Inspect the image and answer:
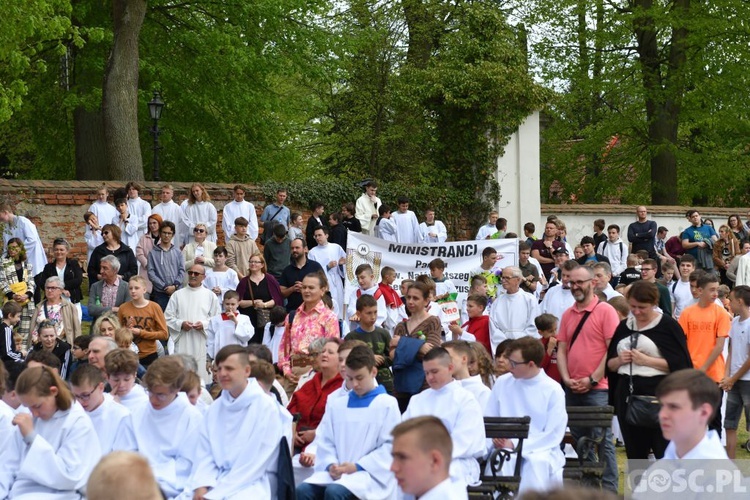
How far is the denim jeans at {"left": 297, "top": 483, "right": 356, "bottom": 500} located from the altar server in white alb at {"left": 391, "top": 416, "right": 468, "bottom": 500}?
3345 mm

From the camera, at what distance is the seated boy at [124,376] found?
946cm

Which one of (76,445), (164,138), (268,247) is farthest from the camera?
(164,138)

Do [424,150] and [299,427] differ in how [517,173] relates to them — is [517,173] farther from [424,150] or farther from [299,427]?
[299,427]

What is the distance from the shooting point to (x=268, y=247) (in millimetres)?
17859

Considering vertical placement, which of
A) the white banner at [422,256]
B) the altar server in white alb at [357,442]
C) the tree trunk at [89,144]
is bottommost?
the altar server in white alb at [357,442]

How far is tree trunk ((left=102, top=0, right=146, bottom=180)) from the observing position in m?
23.8

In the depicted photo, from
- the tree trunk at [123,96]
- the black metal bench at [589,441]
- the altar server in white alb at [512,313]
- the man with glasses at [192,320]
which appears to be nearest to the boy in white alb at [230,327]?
the man with glasses at [192,320]

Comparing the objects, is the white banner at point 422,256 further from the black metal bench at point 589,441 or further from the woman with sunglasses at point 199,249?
the black metal bench at point 589,441

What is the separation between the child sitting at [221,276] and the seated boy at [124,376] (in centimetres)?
627

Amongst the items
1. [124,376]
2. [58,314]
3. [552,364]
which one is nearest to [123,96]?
[58,314]

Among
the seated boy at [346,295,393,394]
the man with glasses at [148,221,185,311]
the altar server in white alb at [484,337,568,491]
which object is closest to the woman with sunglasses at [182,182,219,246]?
the man with glasses at [148,221,185,311]

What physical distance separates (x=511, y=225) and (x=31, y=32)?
37.5 feet

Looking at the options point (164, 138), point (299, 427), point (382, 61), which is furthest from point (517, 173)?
point (299, 427)

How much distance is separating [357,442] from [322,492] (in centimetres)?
48
